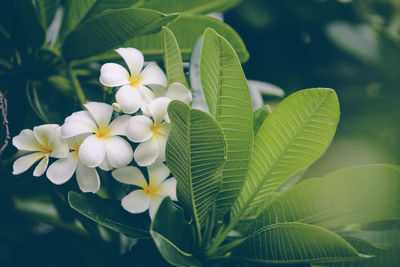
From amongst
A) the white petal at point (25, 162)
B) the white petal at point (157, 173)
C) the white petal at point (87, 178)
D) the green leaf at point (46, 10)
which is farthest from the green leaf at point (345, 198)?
the green leaf at point (46, 10)

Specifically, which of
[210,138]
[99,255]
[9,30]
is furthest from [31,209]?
[210,138]

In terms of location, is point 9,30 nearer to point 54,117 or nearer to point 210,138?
point 54,117

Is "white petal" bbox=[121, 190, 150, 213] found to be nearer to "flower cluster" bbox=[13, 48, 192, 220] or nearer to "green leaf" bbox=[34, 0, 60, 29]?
"flower cluster" bbox=[13, 48, 192, 220]

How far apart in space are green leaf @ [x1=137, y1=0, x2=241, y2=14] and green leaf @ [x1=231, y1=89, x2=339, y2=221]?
0.44 m

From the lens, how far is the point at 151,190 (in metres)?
0.74

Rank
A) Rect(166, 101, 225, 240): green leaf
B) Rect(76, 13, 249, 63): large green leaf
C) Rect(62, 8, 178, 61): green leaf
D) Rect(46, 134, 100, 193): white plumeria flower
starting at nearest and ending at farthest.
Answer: Rect(166, 101, 225, 240): green leaf < Rect(46, 134, 100, 193): white plumeria flower < Rect(62, 8, 178, 61): green leaf < Rect(76, 13, 249, 63): large green leaf

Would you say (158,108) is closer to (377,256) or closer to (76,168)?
(76,168)

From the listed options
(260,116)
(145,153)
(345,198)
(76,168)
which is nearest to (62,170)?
(76,168)

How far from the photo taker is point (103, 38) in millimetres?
830

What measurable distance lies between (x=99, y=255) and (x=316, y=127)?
0.73 meters

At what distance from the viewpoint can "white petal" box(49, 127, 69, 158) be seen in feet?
2.15

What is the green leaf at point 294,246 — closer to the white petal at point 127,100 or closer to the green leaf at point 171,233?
the green leaf at point 171,233

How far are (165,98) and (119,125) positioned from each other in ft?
0.31

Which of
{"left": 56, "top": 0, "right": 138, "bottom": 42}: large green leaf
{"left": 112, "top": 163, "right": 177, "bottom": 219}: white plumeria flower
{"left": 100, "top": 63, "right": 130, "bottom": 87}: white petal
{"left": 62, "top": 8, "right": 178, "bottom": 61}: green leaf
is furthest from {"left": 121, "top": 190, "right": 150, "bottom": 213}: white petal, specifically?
{"left": 56, "top": 0, "right": 138, "bottom": 42}: large green leaf
